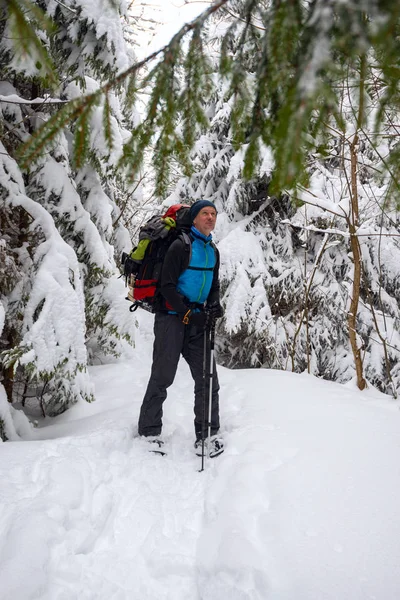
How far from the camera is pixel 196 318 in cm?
363

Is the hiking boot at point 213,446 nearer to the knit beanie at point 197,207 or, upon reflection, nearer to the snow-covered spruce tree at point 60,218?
the snow-covered spruce tree at point 60,218

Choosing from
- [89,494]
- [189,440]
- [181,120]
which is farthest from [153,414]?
[181,120]

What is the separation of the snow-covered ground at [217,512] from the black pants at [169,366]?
0.26m

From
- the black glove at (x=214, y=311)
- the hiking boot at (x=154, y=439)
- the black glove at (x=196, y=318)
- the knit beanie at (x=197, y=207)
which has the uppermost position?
the knit beanie at (x=197, y=207)

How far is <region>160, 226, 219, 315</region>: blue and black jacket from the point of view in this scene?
348 centimetres

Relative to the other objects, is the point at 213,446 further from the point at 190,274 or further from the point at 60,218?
the point at 60,218

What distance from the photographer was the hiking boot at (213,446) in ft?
11.7

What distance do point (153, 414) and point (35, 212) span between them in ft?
8.28

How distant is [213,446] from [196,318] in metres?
1.25

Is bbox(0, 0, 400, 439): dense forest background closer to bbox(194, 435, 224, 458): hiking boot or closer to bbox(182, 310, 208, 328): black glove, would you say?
bbox(182, 310, 208, 328): black glove

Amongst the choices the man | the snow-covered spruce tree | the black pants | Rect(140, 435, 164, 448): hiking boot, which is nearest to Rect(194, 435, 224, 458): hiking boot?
the man

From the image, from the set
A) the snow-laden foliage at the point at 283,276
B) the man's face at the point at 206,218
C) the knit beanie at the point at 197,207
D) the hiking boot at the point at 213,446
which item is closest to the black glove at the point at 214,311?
the man's face at the point at 206,218

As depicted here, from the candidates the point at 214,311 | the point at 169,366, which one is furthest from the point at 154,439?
the point at 214,311

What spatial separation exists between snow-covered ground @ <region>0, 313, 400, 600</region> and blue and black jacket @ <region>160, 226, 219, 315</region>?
1428 mm
